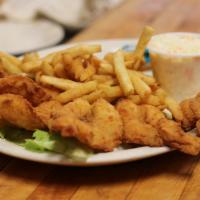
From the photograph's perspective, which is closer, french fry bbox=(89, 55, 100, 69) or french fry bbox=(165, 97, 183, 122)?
french fry bbox=(165, 97, 183, 122)

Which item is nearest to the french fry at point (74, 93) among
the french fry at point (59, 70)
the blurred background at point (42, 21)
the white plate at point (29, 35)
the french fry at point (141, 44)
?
the french fry at point (59, 70)

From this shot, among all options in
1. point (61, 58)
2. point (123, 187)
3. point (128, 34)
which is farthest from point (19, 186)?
point (128, 34)

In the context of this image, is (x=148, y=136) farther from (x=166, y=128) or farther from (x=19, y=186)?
(x=19, y=186)

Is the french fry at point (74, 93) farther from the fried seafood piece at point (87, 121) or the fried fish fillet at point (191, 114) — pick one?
the fried fish fillet at point (191, 114)

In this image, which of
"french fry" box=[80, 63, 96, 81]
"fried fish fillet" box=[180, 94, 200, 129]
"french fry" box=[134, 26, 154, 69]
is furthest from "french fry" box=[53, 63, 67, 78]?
"fried fish fillet" box=[180, 94, 200, 129]

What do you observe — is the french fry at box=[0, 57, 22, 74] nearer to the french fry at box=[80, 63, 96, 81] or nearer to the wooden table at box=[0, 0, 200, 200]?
the french fry at box=[80, 63, 96, 81]

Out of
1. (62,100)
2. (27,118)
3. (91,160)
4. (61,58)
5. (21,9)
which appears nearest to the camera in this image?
(91,160)

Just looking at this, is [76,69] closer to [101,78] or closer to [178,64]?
[101,78]
